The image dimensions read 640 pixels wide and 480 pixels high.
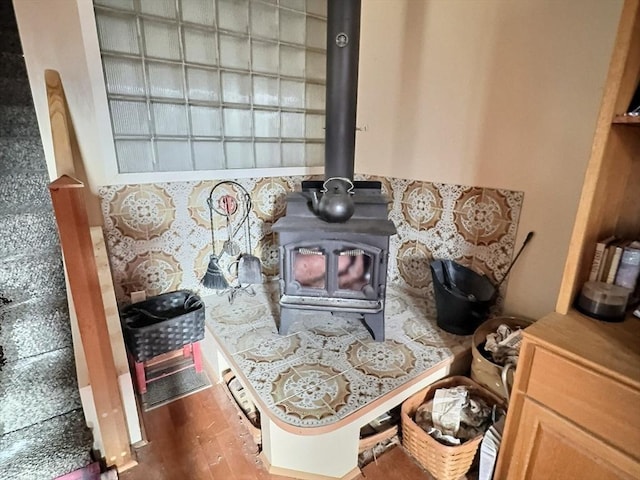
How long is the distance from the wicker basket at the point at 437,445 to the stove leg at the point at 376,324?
1.00 feet

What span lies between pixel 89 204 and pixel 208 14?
1.14 metres

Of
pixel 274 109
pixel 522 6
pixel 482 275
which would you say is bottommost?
pixel 482 275

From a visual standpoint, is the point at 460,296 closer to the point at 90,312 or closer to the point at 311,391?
the point at 311,391

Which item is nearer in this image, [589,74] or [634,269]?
[634,269]

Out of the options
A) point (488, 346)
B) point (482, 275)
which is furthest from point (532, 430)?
point (482, 275)

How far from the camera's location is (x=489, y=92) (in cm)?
169

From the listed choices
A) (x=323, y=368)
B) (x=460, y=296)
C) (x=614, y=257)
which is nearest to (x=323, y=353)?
(x=323, y=368)

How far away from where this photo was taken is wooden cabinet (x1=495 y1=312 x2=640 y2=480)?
0.89 meters

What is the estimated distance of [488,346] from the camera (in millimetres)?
1578

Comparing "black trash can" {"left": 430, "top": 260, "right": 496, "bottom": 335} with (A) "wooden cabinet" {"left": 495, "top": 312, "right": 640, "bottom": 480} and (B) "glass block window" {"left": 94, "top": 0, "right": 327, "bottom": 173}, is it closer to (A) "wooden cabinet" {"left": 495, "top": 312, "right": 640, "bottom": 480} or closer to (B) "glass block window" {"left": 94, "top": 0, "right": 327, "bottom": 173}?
(A) "wooden cabinet" {"left": 495, "top": 312, "right": 640, "bottom": 480}

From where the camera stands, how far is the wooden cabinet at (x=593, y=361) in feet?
2.97

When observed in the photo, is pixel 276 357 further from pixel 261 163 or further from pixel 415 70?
pixel 415 70

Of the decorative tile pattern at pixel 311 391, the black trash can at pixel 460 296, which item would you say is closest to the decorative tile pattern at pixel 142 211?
the decorative tile pattern at pixel 311 391

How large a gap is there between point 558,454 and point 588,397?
235mm
